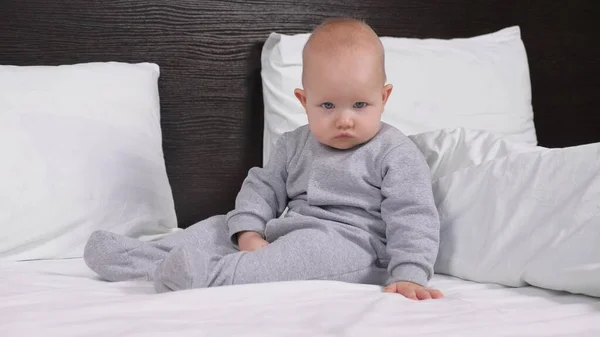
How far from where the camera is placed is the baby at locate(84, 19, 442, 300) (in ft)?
3.90

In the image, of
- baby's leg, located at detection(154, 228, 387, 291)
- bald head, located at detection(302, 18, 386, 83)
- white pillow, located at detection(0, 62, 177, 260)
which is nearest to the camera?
baby's leg, located at detection(154, 228, 387, 291)

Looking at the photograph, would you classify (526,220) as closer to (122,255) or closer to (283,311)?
(283,311)

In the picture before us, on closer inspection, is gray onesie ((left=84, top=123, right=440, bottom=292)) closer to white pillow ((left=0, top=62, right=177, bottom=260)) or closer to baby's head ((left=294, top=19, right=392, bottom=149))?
baby's head ((left=294, top=19, right=392, bottom=149))

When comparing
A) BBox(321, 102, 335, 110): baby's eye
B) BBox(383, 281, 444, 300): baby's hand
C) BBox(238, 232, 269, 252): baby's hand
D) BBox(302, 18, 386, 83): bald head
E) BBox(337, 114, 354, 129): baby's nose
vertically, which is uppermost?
BBox(302, 18, 386, 83): bald head

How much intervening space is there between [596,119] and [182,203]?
3.80 ft

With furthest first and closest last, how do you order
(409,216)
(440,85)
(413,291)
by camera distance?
(440,85) → (409,216) → (413,291)

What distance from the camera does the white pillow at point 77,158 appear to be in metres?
1.41

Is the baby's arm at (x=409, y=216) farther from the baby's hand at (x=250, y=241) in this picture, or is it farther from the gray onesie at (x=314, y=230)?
the baby's hand at (x=250, y=241)

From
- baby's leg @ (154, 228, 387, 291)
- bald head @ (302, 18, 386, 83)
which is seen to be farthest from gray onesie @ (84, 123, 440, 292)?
bald head @ (302, 18, 386, 83)

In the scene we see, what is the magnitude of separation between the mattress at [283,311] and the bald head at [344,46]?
375 millimetres

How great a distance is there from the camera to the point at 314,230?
126 cm

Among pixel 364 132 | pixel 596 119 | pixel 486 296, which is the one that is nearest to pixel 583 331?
pixel 486 296

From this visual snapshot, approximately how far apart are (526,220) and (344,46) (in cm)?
40

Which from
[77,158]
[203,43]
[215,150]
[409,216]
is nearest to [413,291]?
[409,216]
